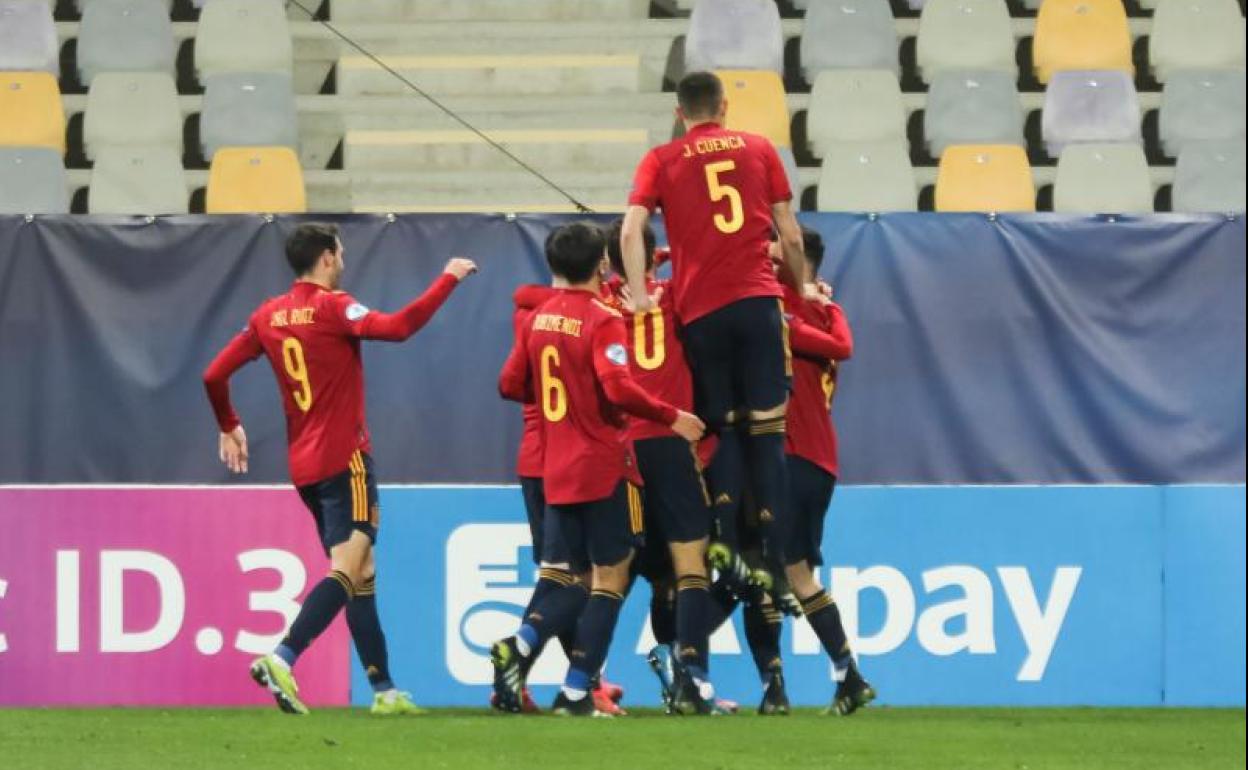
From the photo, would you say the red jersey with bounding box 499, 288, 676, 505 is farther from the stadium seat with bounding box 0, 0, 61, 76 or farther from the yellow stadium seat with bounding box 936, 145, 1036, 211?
the stadium seat with bounding box 0, 0, 61, 76

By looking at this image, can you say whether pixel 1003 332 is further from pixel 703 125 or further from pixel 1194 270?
pixel 703 125

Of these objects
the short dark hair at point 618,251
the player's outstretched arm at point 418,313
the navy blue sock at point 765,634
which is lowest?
the navy blue sock at point 765,634

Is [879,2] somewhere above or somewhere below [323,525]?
above

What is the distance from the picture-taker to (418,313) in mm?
8188

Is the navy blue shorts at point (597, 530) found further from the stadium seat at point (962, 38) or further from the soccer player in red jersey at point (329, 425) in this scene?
the stadium seat at point (962, 38)

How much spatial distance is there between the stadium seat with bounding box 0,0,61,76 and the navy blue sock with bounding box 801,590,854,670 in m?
6.82

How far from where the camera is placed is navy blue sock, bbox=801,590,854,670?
8.37m

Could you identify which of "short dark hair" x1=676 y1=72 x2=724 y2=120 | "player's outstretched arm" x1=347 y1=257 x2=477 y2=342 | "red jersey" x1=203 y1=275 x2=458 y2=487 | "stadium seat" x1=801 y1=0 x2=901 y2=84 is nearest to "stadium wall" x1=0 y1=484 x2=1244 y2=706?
"red jersey" x1=203 y1=275 x2=458 y2=487

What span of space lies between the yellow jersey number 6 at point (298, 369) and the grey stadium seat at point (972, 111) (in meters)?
5.70

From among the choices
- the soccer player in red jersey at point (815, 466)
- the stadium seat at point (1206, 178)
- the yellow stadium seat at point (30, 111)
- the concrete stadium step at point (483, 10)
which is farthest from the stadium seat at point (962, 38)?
the soccer player in red jersey at point (815, 466)

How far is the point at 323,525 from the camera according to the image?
8.55m

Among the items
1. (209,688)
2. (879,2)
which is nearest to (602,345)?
(209,688)

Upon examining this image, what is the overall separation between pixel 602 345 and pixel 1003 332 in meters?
3.91

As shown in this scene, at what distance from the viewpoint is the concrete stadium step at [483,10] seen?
556 inches
